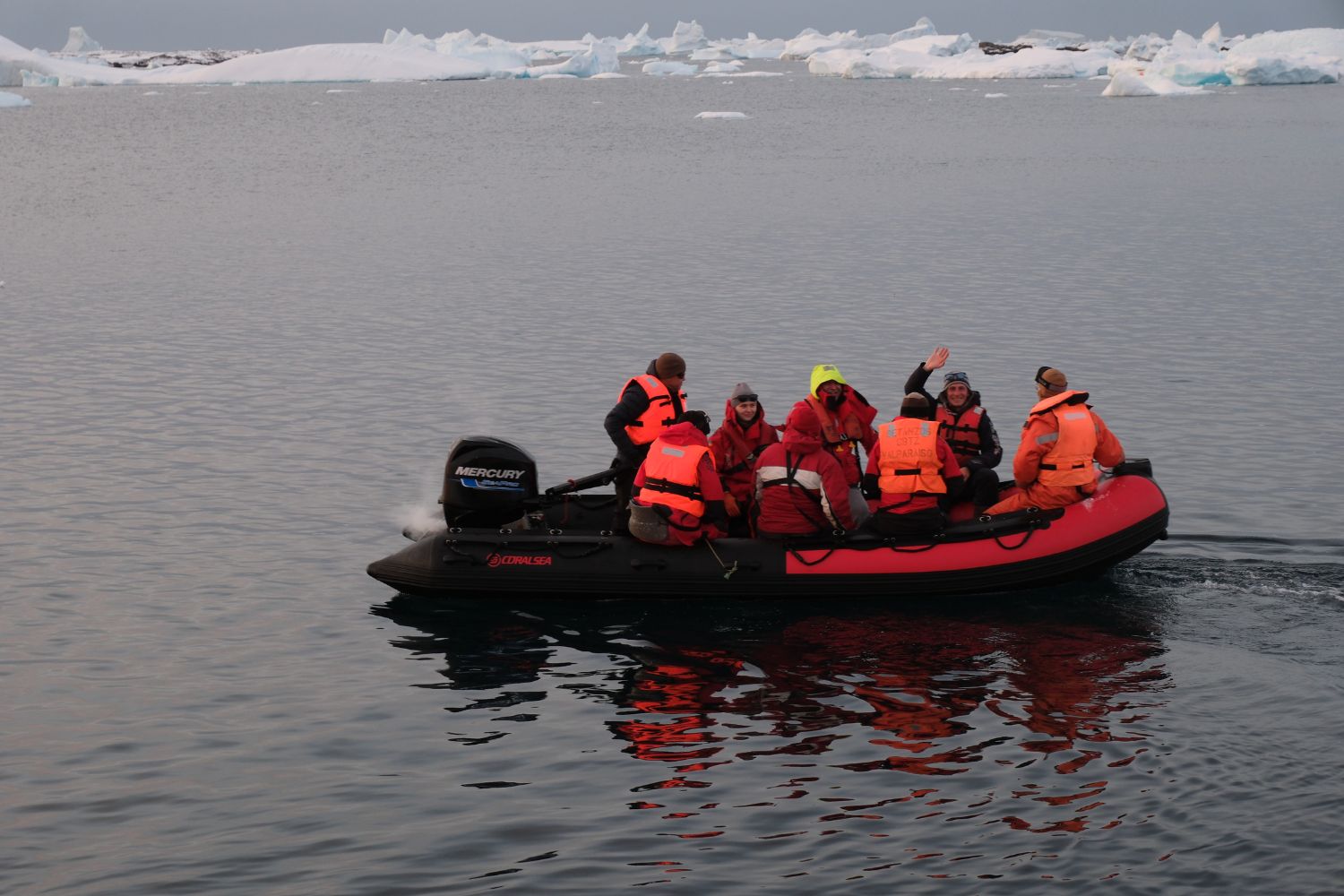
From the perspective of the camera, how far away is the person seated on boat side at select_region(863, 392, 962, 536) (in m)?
11.2

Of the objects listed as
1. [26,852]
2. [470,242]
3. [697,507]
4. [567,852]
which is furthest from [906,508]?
[470,242]

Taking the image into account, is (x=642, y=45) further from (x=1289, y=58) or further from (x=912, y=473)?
(x=912, y=473)

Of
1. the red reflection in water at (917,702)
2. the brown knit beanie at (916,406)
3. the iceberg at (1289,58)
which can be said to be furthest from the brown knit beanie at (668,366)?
the iceberg at (1289,58)

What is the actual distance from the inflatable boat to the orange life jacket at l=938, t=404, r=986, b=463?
755 mm

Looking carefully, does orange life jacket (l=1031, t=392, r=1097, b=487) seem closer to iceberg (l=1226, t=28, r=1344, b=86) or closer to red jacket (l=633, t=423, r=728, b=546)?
red jacket (l=633, t=423, r=728, b=546)

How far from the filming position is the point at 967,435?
1206 centimetres

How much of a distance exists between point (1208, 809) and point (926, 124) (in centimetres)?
6714

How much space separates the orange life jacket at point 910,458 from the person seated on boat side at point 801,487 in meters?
0.34

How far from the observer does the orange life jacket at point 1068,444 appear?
11.4 metres

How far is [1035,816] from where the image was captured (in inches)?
318

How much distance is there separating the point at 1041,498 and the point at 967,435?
2.62 feet

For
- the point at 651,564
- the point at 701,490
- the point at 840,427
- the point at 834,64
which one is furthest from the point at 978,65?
the point at 651,564

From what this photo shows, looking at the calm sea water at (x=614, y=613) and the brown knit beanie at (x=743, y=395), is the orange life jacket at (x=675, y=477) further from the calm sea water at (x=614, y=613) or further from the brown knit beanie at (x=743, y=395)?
the calm sea water at (x=614, y=613)

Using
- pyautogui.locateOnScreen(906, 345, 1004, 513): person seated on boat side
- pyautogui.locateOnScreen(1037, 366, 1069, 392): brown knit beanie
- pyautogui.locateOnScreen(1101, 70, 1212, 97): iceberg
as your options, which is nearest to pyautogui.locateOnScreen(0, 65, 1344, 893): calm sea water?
pyautogui.locateOnScreen(906, 345, 1004, 513): person seated on boat side
